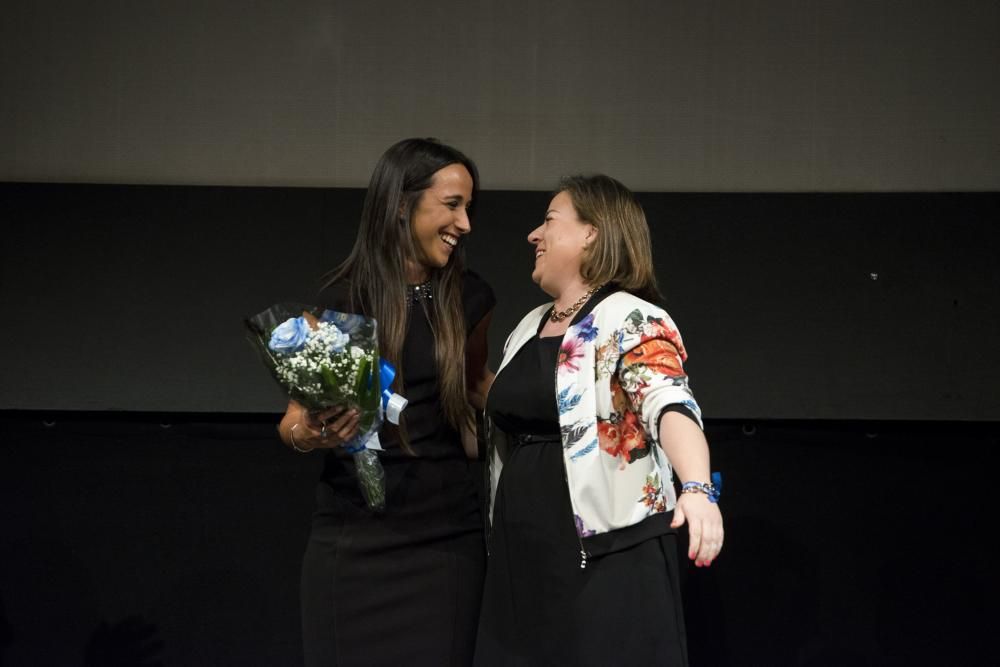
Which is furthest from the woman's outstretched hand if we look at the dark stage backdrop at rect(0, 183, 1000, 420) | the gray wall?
the gray wall

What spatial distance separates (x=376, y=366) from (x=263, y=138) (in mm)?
1994

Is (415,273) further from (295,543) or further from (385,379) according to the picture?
(295,543)

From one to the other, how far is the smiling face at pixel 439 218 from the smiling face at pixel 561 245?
0.17 meters

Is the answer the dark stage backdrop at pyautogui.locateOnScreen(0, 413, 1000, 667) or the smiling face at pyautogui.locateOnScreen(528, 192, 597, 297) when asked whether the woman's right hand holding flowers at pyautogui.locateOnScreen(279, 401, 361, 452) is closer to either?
the smiling face at pyautogui.locateOnScreen(528, 192, 597, 297)

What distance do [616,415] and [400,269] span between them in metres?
0.57

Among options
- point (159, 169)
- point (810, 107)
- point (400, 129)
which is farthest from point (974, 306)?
point (159, 169)

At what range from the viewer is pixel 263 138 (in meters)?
3.50

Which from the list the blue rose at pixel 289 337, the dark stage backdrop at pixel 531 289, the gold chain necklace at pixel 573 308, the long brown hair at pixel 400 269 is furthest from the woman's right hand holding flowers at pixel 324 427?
the dark stage backdrop at pixel 531 289

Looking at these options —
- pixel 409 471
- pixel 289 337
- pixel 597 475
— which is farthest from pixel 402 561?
pixel 289 337

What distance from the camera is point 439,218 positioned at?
2.13 m

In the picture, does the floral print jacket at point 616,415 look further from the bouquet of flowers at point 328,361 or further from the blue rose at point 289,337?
the blue rose at point 289,337

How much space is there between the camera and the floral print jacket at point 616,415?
1824mm

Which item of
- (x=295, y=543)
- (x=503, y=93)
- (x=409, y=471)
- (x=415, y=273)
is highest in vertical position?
(x=503, y=93)

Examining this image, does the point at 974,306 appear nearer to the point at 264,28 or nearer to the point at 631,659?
the point at 631,659
